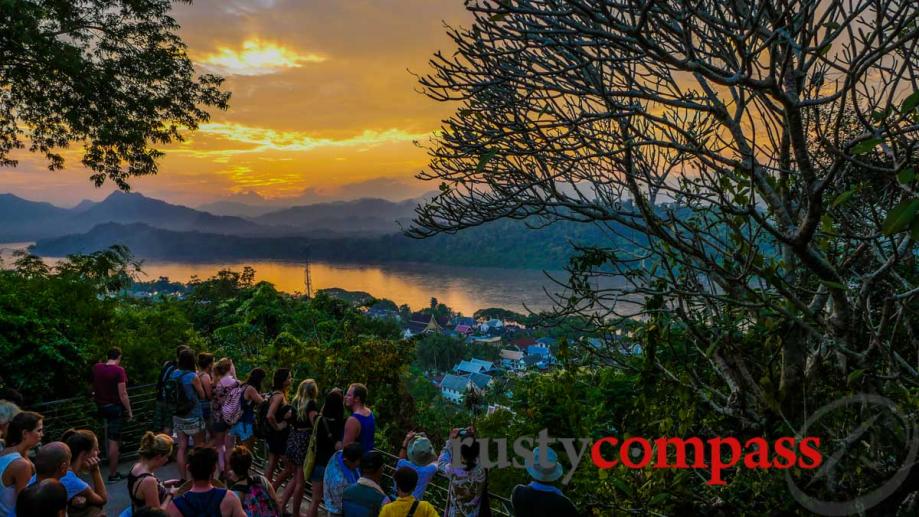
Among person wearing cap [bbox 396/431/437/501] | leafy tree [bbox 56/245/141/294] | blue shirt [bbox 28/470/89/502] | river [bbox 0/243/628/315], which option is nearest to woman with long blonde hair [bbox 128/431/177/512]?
blue shirt [bbox 28/470/89/502]

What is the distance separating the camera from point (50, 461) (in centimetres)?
303

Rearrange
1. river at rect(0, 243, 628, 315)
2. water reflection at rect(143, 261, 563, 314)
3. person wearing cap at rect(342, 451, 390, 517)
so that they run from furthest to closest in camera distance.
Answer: water reflection at rect(143, 261, 563, 314)
river at rect(0, 243, 628, 315)
person wearing cap at rect(342, 451, 390, 517)

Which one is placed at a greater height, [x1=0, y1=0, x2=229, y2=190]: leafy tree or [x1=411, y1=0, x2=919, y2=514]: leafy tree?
[x1=0, y1=0, x2=229, y2=190]: leafy tree

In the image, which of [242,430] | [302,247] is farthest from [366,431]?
[302,247]

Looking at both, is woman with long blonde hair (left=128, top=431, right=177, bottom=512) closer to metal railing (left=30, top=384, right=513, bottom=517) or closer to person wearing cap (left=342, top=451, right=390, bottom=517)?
person wearing cap (left=342, top=451, right=390, bottom=517)

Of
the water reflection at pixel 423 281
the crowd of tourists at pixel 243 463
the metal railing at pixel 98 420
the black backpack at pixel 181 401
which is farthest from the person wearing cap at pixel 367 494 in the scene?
the water reflection at pixel 423 281

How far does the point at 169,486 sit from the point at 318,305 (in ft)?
32.5

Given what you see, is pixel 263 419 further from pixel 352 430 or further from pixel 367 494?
pixel 367 494

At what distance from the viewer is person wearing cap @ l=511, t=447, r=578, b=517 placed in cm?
291

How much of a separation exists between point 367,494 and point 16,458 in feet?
7.44

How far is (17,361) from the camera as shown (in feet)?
20.5

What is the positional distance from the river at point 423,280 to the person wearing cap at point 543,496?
46963 mm

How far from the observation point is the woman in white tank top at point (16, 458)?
3219mm

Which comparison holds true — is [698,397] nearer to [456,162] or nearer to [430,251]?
[456,162]
